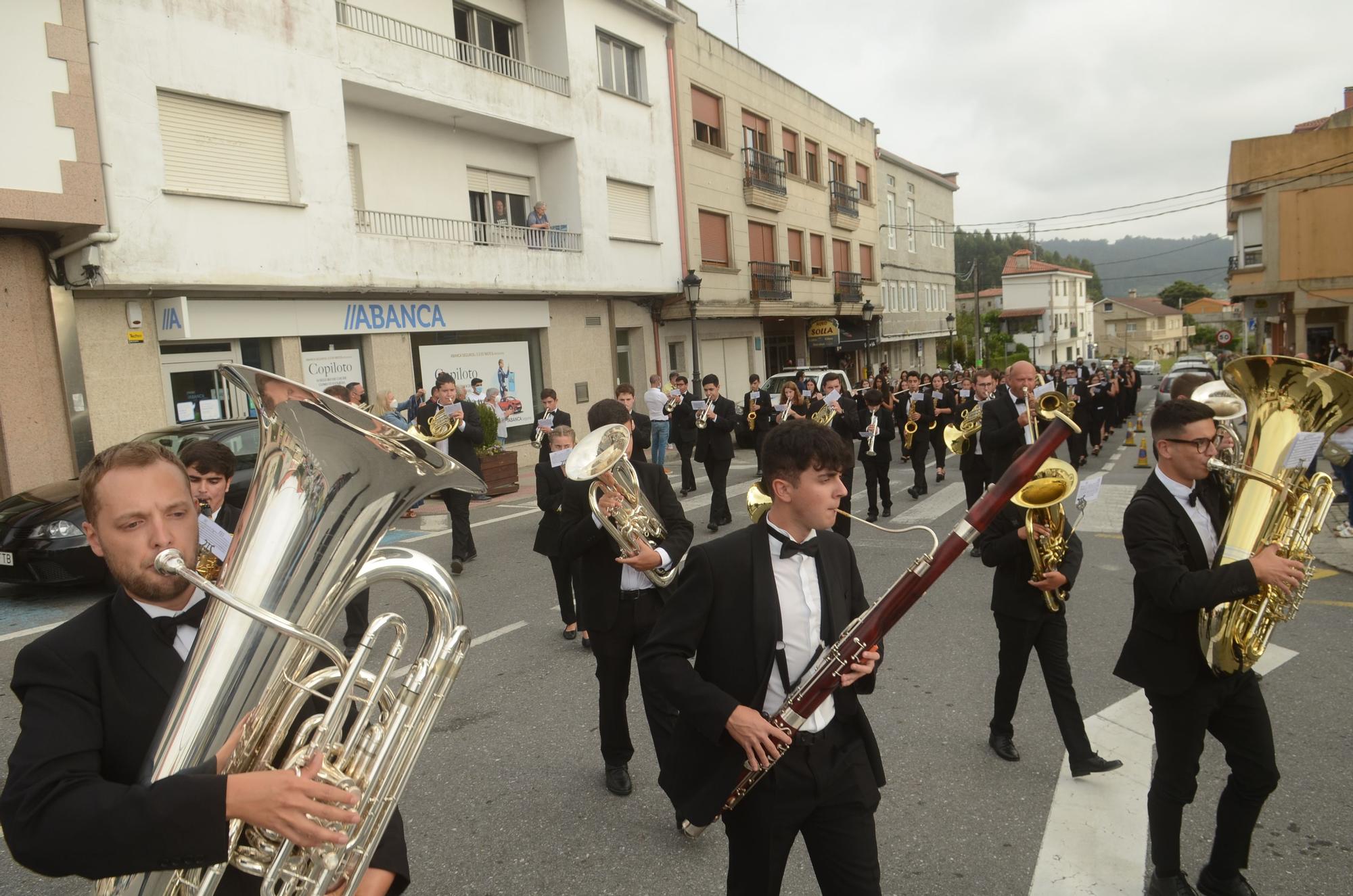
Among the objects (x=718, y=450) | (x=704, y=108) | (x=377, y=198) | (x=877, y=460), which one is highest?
(x=704, y=108)

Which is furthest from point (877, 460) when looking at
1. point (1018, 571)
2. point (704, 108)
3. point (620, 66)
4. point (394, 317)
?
point (704, 108)

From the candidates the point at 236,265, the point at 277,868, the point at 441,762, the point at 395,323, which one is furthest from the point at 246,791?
the point at 395,323

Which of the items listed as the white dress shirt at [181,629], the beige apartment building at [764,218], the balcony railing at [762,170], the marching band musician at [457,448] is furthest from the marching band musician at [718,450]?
the balcony railing at [762,170]

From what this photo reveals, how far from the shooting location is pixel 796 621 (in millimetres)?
2447

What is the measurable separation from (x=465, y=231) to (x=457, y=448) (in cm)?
874

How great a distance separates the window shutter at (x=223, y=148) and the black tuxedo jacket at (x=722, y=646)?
12.1 metres

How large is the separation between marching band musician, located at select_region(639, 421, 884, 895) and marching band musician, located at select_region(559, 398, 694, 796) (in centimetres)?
141

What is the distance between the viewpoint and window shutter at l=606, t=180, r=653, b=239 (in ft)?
65.9

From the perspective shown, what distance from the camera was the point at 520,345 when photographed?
59.5ft

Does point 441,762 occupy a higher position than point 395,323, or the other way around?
point 395,323

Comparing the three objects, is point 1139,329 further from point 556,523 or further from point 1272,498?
point 1272,498

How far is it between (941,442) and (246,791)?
44.7 feet

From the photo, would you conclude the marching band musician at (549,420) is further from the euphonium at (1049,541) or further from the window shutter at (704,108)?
the window shutter at (704,108)

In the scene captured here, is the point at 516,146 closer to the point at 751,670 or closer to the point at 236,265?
the point at 236,265
